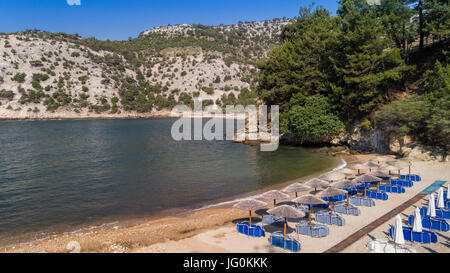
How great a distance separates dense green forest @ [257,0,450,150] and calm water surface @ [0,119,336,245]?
7.07m

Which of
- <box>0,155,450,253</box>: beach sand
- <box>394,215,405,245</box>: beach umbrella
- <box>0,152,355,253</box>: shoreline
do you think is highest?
<box>394,215,405,245</box>: beach umbrella

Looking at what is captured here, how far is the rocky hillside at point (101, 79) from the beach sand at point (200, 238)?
115 metres

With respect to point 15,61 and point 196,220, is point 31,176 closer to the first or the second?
point 196,220

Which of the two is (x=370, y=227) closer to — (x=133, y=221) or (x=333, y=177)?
(x=333, y=177)

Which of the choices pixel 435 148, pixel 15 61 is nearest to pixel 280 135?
pixel 435 148

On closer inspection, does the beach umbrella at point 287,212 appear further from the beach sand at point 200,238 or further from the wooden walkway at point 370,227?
the wooden walkway at point 370,227

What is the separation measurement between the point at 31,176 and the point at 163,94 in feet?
489

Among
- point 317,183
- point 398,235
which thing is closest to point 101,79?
point 317,183

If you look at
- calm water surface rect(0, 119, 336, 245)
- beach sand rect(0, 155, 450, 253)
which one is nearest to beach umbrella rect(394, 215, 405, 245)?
beach sand rect(0, 155, 450, 253)

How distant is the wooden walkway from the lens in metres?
12.9

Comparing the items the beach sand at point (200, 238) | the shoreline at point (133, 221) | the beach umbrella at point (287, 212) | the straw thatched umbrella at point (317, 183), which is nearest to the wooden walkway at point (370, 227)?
the beach sand at point (200, 238)

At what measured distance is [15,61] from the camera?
144 meters

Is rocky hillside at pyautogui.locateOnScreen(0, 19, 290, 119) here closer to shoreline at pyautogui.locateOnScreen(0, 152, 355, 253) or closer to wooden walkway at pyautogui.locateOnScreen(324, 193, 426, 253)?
shoreline at pyautogui.locateOnScreen(0, 152, 355, 253)

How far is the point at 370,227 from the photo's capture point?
14875mm
